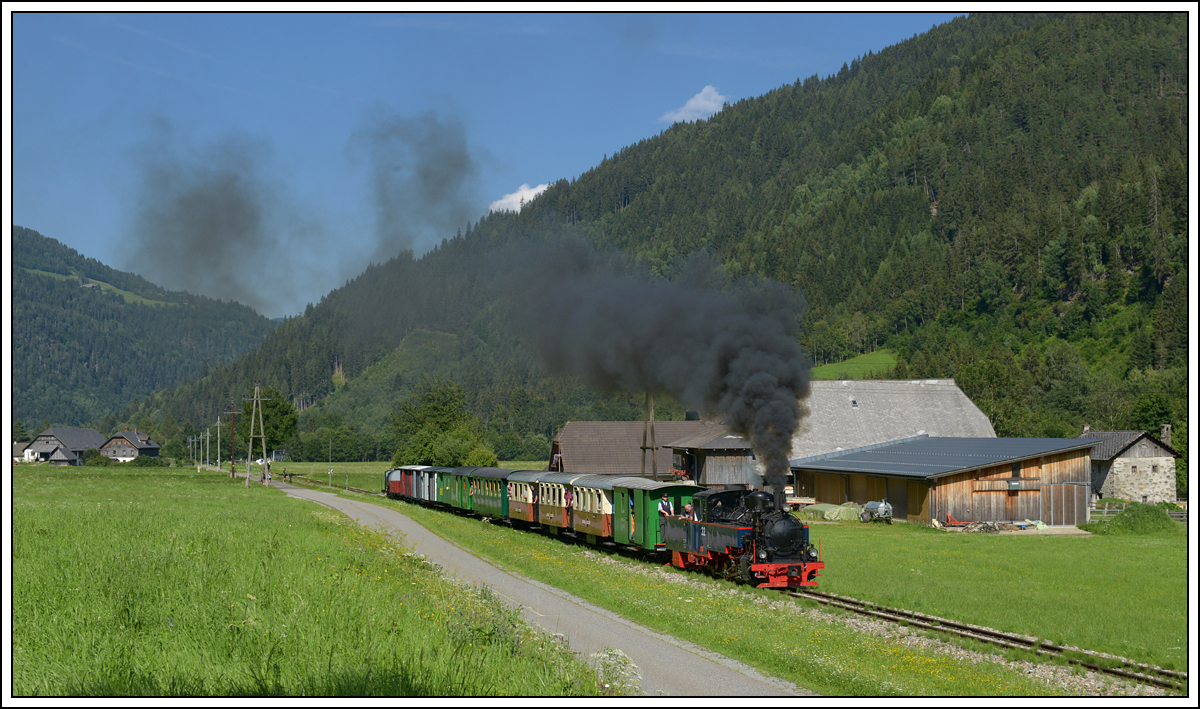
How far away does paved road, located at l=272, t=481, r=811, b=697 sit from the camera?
13.2 meters

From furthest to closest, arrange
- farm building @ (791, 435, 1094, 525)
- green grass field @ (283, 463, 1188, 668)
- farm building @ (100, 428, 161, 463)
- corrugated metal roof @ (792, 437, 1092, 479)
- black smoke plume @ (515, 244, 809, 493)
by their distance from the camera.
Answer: farm building @ (100, 428, 161, 463) → corrugated metal roof @ (792, 437, 1092, 479) → farm building @ (791, 435, 1094, 525) → black smoke plume @ (515, 244, 809, 493) → green grass field @ (283, 463, 1188, 668)

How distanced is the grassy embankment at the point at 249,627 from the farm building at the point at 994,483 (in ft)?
100

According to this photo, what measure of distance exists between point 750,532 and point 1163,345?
127862 mm

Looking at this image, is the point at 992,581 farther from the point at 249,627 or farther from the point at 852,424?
the point at 852,424

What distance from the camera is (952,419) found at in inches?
2462

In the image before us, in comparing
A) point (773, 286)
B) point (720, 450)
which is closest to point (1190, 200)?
point (773, 286)

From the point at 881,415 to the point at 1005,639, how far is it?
46.5 metres

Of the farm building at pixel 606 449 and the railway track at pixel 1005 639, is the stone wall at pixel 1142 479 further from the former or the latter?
the railway track at pixel 1005 639

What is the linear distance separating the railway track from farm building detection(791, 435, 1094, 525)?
75.7ft

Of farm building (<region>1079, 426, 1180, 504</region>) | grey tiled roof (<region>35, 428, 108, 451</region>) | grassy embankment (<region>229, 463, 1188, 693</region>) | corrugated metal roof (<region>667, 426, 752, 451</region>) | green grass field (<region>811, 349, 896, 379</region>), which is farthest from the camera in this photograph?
green grass field (<region>811, 349, 896, 379</region>)

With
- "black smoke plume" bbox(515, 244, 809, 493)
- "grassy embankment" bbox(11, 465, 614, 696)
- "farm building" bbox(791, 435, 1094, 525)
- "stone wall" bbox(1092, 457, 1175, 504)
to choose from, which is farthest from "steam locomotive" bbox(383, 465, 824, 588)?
"stone wall" bbox(1092, 457, 1175, 504)

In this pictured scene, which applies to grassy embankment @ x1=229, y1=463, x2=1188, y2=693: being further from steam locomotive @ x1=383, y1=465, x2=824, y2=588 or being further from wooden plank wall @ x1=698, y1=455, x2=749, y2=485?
wooden plank wall @ x1=698, y1=455, x2=749, y2=485

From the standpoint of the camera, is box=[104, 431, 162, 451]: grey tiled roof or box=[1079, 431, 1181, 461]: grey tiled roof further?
box=[104, 431, 162, 451]: grey tiled roof

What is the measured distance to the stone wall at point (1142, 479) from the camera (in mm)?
59125
